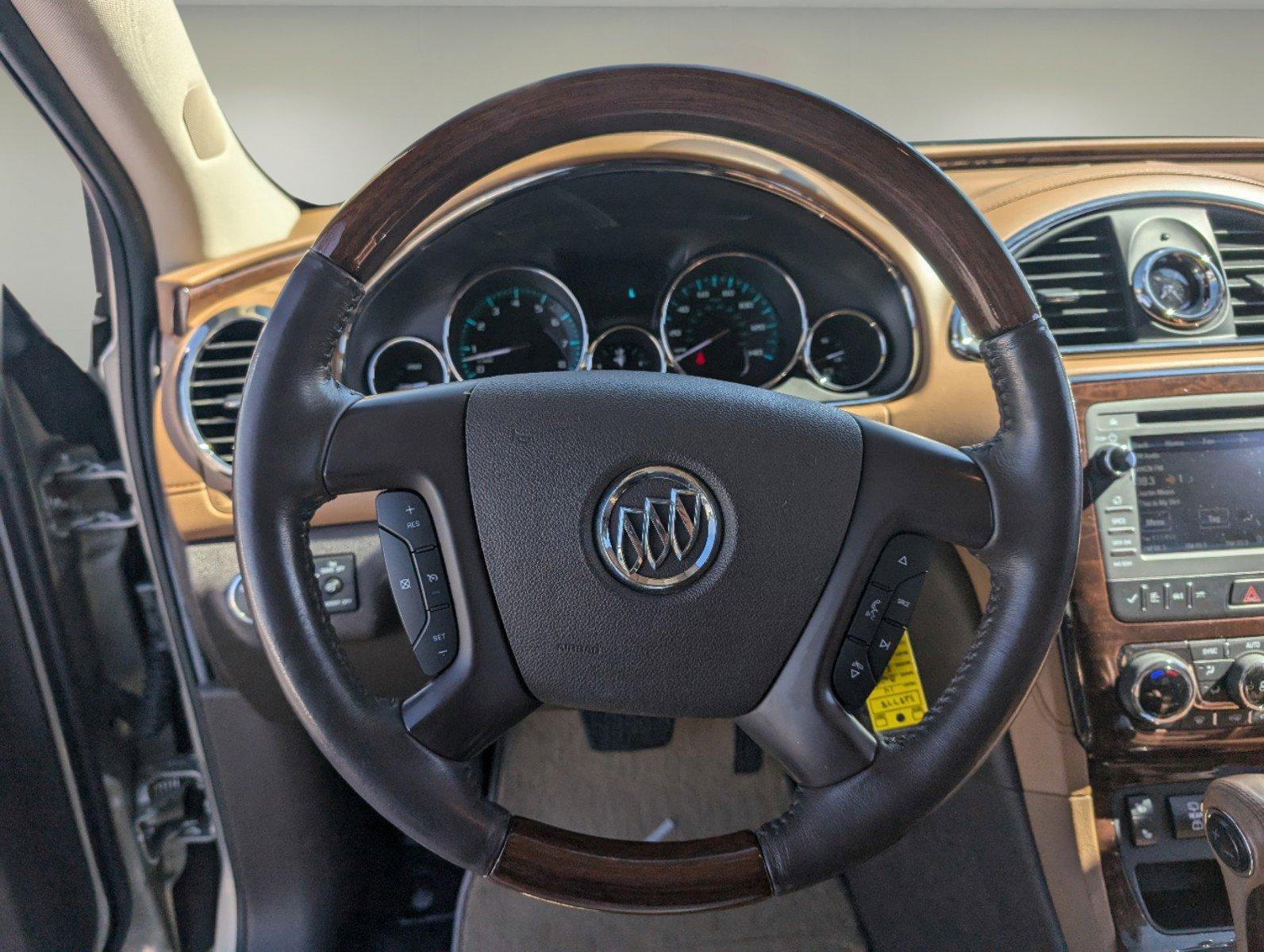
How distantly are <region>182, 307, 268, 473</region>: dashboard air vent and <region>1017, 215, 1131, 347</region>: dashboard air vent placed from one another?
974mm

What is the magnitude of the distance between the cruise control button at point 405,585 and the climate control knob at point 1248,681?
0.94m

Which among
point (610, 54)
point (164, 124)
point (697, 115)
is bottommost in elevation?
point (697, 115)

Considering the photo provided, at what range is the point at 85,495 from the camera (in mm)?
1213

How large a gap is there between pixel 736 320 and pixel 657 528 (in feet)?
2.12

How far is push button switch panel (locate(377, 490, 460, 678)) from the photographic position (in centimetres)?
67

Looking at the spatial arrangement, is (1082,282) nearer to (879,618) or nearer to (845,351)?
(845,351)

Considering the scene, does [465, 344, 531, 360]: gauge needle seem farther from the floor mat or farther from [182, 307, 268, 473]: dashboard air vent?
the floor mat

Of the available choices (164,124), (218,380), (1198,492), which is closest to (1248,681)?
(1198,492)

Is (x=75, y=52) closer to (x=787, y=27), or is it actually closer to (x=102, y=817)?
(x=102, y=817)

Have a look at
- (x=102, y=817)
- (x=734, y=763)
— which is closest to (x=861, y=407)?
(x=734, y=763)

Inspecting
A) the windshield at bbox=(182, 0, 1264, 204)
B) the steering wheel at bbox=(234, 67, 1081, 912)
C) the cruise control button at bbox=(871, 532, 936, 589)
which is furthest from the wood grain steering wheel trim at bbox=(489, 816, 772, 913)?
the windshield at bbox=(182, 0, 1264, 204)

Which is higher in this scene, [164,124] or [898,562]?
[164,124]

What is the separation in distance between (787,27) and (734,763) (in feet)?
8.12

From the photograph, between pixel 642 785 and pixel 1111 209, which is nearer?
pixel 1111 209
